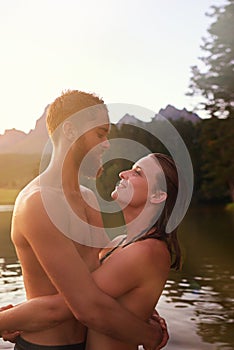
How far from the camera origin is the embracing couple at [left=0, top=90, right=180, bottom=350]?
277 centimetres

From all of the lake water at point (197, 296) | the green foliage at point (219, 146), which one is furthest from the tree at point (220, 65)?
the lake water at point (197, 296)

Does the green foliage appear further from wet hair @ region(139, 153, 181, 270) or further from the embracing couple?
the embracing couple

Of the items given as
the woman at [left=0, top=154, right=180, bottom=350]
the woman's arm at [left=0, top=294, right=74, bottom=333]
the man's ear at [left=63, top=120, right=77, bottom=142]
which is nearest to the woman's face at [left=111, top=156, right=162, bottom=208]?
the woman at [left=0, top=154, right=180, bottom=350]

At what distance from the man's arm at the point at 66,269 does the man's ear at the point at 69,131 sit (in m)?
0.29

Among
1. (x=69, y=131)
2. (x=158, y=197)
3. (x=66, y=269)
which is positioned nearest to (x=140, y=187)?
(x=158, y=197)

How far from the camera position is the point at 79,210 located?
9.73ft

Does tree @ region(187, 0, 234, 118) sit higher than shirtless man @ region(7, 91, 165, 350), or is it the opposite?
tree @ region(187, 0, 234, 118)

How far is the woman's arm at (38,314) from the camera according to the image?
289 centimetres

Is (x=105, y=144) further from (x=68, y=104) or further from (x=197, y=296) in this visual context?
(x=197, y=296)

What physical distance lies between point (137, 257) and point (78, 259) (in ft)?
0.93

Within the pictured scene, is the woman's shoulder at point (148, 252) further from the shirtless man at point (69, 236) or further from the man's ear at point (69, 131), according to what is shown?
the man's ear at point (69, 131)

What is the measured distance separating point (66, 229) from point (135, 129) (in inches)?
2881

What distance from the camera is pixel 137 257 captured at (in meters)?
2.91

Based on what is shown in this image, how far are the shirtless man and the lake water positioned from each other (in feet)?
19.7
